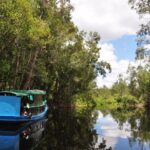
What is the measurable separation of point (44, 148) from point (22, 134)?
5.49 m

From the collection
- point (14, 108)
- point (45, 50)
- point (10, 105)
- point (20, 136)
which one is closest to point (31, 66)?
point (45, 50)

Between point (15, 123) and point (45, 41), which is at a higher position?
point (45, 41)

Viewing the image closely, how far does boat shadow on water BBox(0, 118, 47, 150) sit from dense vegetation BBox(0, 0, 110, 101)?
39.1 ft

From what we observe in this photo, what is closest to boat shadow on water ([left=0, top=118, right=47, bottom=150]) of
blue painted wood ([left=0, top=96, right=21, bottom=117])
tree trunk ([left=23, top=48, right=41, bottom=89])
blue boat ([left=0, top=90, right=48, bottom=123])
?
blue boat ([left=0, top=90, right=48, bottom=123])

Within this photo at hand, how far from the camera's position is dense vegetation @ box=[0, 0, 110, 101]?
4119cm

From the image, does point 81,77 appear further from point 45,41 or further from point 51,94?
point 45,41

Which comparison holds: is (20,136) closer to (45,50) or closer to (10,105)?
(10,105)

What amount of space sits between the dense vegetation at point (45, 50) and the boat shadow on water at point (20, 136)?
11.9m

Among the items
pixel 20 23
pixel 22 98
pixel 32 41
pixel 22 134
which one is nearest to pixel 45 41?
pixel 32 41

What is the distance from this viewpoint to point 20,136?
1080 inches

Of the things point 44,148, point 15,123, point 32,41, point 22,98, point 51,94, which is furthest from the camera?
point 51,94

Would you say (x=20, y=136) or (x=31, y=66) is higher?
(x=31, y=66)

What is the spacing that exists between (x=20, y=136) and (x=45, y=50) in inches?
1380

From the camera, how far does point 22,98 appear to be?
31.7 meters
